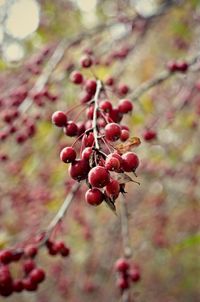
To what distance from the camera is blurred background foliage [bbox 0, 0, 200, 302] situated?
12.5 feet

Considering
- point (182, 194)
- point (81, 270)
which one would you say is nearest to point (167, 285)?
point (81, 270)

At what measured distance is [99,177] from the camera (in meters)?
1.06

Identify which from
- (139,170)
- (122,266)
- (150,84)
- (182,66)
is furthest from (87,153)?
(139,170)

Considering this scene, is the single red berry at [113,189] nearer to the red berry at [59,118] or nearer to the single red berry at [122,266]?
the red berry at [59,118]

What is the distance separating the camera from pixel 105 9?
603 cm

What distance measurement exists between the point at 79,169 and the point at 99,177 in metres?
0.17

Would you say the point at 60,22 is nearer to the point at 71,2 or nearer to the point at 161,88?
the point at 71,2

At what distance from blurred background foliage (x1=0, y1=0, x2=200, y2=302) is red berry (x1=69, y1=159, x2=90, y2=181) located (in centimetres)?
104

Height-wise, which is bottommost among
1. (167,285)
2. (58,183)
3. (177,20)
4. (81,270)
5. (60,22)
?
(167,285)

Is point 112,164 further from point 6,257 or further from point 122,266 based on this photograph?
point 122,266

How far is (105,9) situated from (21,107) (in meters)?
3.30

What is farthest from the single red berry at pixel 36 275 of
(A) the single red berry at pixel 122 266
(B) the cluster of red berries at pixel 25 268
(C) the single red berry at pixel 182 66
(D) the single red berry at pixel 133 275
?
(C) the single red berry at pixel 182 66

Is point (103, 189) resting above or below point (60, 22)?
above

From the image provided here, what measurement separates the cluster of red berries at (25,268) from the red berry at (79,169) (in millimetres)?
769
